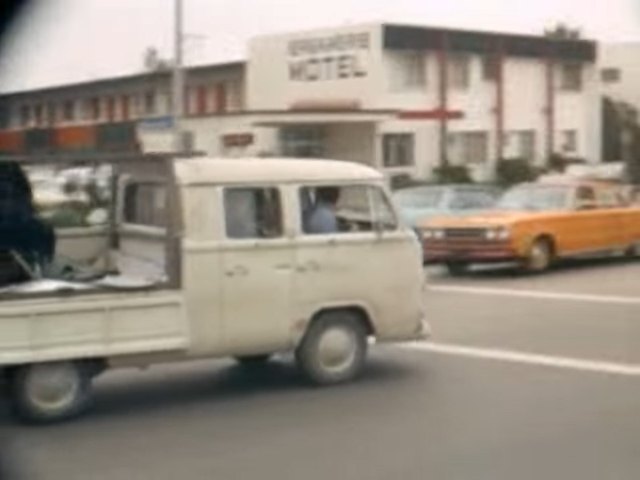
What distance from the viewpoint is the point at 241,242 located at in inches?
355

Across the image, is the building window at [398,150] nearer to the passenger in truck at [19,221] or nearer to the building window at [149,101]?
the building window at [149,101]

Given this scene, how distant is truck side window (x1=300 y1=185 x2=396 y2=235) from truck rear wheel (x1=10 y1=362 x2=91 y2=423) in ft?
6.98

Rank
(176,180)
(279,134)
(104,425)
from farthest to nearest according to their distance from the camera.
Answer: (279,134)
(176,180)
(104,425)

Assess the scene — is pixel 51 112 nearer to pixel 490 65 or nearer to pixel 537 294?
pixel 490 65

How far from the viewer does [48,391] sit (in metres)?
8.27

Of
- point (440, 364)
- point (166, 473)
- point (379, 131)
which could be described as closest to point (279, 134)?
point (379, 131)

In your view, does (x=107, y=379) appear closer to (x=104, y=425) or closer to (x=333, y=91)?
(x=104, y=425)

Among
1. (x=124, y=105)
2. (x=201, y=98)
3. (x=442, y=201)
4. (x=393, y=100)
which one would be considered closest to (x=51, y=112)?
(x=124, y=105)

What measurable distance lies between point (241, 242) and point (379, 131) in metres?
36.9

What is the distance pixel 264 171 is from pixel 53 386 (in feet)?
7.51

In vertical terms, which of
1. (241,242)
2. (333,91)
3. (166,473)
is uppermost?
(333,91)

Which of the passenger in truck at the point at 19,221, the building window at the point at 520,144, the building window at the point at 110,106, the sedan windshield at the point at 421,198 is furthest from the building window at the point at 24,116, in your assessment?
the building window at the point at 520,144

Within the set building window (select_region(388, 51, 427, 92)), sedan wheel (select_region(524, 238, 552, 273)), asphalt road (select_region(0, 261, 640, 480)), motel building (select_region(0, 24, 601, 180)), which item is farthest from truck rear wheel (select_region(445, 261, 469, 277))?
building window (select_region(388, 51, 427, 92))

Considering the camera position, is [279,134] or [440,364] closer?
[440,364]
